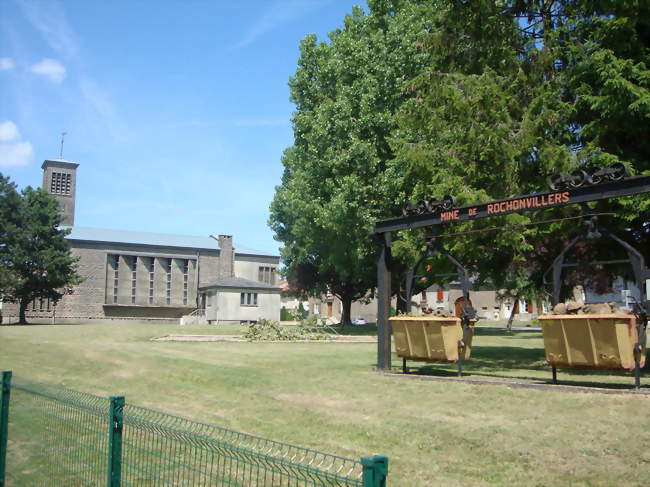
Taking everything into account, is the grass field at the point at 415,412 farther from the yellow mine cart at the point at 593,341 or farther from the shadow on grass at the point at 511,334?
the shadow on grass at the point at 511,334

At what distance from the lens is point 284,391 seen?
35.7ft

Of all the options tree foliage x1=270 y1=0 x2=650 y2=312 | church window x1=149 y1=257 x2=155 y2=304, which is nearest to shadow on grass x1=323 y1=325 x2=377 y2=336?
tree foliage x1=270 y1=0 x2=650 y2=312

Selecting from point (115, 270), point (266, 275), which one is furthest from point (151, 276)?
point (266, 275)

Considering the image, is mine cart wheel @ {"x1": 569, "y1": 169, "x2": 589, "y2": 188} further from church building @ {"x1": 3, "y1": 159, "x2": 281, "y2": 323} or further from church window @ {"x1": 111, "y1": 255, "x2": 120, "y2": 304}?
church window @ {"x1": 111, "y1": 255, "x2": 120, "y2": 304}

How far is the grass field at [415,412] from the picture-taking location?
20.0 feet

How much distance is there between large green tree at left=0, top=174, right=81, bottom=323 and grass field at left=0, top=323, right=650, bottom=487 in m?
38.5

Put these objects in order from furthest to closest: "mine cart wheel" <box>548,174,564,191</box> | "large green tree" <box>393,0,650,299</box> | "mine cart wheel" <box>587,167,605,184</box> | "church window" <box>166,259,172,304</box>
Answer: "church window" <box>166,259,172,304</box> → "large green tree" <box>393,0,650,299</box> → "mine cart wheel" <box>548,174,564,191</box> → "mine cart wheel" <box>587,167,605,184</box>

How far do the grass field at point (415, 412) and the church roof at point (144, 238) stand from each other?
172 ft

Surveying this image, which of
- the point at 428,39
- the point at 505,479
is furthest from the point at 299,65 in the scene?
the point at 505,479

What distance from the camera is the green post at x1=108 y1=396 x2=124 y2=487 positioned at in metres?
4.61

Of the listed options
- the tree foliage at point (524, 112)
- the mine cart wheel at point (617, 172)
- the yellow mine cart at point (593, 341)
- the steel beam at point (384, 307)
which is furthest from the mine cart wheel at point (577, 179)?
the steel beam at point (384, 307)

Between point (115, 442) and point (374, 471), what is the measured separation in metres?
2.75

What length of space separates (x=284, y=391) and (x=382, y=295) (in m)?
3.84

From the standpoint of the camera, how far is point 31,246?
2030 inches
